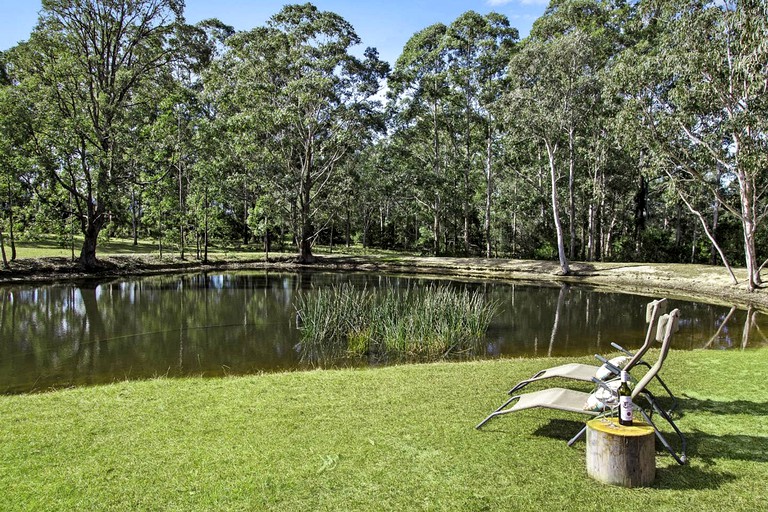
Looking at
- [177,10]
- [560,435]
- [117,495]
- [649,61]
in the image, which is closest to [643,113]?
[649,61]

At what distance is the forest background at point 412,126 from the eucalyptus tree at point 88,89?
0.09m

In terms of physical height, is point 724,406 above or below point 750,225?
below

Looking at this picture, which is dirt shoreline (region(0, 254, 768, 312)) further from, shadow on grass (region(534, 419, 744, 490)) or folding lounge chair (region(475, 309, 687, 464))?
folding lounge chair (region(475, 309, 687, 464))

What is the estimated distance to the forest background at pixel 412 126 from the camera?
16469 mm

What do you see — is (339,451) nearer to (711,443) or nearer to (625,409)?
(625,409)

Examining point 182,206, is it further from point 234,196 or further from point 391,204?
point 391,204

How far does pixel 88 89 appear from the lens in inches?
886

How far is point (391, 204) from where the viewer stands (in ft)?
149

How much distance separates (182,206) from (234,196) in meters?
5.99

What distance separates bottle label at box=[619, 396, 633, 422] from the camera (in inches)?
122

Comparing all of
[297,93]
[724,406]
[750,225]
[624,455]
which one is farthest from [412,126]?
[624,455]

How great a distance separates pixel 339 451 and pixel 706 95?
16.7m

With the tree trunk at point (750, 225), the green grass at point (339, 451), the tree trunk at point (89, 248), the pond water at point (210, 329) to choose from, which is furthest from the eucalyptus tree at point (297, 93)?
the green grass at point (339, 451)

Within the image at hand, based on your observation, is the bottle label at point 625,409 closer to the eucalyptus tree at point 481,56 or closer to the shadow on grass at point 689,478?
the shadow on grass at point 689,478
